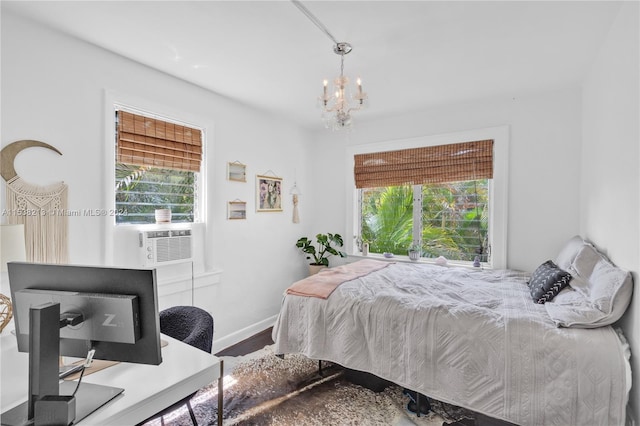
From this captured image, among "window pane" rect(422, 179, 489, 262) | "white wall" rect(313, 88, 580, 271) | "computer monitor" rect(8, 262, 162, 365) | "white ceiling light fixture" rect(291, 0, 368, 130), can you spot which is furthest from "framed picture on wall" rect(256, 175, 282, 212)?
"computer monitor" rect(8, 262, 162, 365)

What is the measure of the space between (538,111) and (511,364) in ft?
8.61

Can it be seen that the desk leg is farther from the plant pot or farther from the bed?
the plant pot

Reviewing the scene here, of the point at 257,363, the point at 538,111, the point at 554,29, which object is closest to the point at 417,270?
the point at 257,363

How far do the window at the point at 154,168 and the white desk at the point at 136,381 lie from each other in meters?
1.39

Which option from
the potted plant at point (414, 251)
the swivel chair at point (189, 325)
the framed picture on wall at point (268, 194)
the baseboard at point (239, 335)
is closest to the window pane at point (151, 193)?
the framed picture on wall at point (268, 194)

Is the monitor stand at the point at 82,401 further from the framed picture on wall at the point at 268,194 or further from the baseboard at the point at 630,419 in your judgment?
the framed picture on wall at the point at 268,194

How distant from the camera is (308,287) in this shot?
265 cm

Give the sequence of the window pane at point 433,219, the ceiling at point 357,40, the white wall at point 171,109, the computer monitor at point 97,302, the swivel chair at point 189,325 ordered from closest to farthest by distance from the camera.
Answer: the computer monitor at point 97,302 → the swivel chair at point 189,325 → the ceiling at point 357,40 → the white wall at point 171,109 → the window pane at point 433,219

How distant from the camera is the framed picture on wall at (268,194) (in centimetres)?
375

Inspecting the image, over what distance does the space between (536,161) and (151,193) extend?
3.78 meters

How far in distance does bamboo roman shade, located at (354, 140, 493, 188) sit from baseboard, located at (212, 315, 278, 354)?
218 centimetres

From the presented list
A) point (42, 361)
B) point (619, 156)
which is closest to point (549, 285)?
point (619, 156)

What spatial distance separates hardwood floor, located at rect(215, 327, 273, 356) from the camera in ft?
10.3

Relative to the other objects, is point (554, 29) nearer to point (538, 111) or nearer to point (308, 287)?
point (538, 111)
